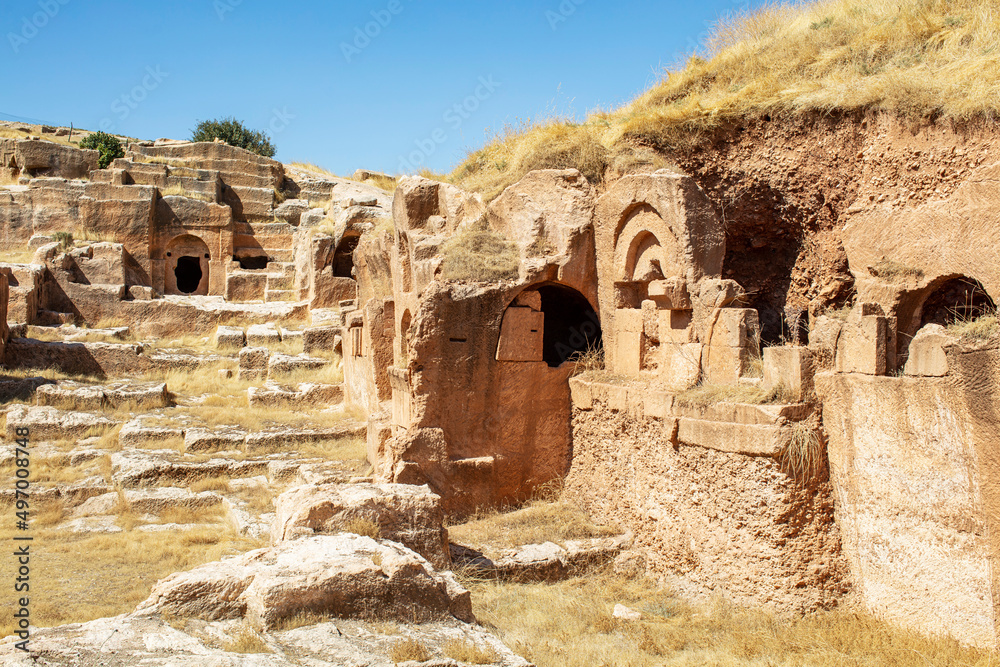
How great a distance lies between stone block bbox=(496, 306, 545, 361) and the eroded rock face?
10.4 ft

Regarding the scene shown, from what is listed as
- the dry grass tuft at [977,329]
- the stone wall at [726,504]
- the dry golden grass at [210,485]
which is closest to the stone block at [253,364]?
the dry golden grass at [210,485]

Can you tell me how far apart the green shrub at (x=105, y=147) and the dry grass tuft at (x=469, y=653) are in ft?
79.6

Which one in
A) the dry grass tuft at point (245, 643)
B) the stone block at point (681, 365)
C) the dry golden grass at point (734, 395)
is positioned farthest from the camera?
the stone block at point (681, 365)

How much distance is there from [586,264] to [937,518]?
397 centimetres

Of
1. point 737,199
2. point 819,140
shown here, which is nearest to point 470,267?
point 737,199

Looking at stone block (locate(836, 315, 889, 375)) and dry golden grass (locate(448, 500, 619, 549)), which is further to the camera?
dry golden grass (locate(448, 500, 619, 549))

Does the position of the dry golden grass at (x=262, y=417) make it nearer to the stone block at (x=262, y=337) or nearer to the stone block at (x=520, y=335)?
the stone block at (x=262, y=337)

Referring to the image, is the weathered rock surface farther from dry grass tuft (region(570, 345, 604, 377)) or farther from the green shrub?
the green shrub

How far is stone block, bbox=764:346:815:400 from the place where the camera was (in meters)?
5.65

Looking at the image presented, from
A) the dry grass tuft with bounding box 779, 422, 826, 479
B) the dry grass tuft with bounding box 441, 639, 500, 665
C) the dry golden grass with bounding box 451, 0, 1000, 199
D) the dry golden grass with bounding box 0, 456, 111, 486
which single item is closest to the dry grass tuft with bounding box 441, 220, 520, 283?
the dry golden grass with bounding box 451, 0, 1000, 199

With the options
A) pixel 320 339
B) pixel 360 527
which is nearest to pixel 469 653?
pixel 360 527

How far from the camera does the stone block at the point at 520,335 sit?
7598 millimetres

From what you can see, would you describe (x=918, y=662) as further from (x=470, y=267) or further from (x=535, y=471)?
(x=470, y=267)

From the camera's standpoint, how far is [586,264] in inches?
309
